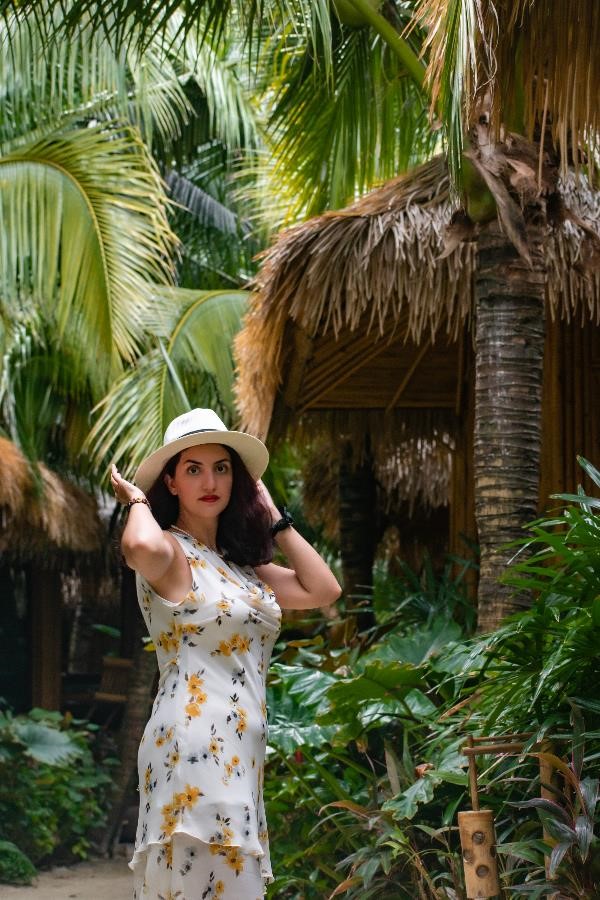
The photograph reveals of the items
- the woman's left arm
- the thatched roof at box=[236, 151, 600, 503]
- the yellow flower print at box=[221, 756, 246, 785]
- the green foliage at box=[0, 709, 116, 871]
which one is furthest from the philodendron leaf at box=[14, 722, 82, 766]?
the yellow flower print at box=[221, 756, 246, 785]

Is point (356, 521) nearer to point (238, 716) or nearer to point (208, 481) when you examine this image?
point (208, 481)

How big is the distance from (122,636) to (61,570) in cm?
146

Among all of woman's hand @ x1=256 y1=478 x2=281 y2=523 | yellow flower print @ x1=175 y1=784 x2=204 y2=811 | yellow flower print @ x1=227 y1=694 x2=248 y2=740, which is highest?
woman's hand @ x1=256 y1=478 x2=281 y2=523

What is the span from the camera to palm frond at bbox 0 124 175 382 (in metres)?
7.96

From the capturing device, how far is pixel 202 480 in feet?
11.6

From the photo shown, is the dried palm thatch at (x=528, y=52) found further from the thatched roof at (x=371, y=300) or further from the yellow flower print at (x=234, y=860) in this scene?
the yellow flower print at (x=234, y=860)

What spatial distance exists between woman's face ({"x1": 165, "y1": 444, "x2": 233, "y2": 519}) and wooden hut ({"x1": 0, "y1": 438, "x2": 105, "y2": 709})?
8.42 metres

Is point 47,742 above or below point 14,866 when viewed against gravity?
above

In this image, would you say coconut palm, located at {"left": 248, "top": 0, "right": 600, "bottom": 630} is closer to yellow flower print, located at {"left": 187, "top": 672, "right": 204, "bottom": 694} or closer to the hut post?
yellow flower print, located at {"left": 187, "top": 672, "right": 204, "bottom": 694}

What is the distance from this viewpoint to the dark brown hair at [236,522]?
3.58 m

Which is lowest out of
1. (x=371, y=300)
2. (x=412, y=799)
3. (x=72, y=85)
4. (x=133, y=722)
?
(x=133, y=722)

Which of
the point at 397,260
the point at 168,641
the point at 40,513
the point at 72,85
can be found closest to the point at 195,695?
the point at 168,641

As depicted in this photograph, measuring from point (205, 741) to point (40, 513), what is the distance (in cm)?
951

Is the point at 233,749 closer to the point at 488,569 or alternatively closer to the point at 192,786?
the point at 192,786
